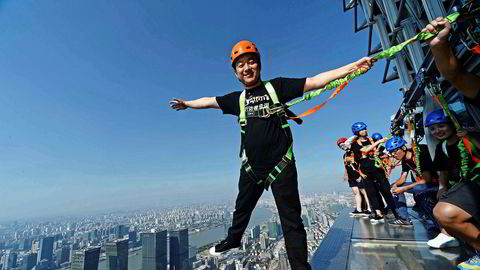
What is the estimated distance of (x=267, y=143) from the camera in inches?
66.7

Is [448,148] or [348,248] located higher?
[448,148]

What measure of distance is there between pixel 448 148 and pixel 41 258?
5293 centimetres

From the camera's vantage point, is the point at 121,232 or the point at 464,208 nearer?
the point at 464,208

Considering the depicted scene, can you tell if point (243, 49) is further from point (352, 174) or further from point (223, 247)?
point (352, 174)

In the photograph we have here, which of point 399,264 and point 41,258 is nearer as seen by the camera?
point 399,264

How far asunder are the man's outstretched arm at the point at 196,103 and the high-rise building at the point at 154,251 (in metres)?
28.9

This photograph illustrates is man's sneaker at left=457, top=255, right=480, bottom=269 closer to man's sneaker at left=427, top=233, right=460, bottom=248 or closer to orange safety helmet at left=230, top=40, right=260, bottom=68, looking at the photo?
man's sneaker at left=427, top=233, right=460, bottom=248

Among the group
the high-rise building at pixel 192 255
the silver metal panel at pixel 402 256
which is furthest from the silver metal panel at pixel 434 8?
the high-rise building at pixel 192 255

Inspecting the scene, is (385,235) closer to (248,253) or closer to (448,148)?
(448,148)

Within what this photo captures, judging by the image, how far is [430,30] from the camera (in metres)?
1.32

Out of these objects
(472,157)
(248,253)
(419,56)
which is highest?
(419,56)

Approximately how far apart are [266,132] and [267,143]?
0.09 meters

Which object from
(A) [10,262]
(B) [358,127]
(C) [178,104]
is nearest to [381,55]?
(C) [178,104]

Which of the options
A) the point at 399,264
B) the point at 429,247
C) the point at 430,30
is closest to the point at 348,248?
the point at 399,264
